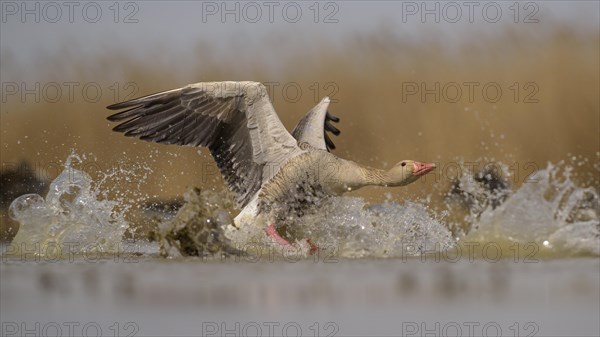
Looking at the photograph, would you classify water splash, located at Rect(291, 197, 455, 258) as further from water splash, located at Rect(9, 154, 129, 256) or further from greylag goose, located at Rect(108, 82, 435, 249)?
water splash, located at Rect(9, 154, 129, 256)

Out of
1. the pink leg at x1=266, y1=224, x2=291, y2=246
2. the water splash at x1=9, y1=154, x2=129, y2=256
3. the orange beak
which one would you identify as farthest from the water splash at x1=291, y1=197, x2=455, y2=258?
the water splash at x1=9, y1=154, x2=129, y2=256

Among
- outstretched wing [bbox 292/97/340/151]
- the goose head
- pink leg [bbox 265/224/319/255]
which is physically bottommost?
pink leg [bbox 265/224/319/255]

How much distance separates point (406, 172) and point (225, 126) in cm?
165

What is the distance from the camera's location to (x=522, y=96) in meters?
18.1

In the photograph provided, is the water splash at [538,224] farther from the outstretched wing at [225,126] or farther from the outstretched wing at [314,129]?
the outstretched wing at [225,126]

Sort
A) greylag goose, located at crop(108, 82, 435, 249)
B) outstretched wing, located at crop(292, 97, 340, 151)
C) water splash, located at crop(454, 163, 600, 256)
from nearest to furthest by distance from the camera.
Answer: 1. water splash, located at crop(454, 163, 600, 256)
2. greylag goose, located at crop(108, 82, 435, 249)
3. outstretched wing, located at crop(292, 97, 340, 151)

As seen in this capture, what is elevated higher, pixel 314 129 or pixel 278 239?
pixel 314 129

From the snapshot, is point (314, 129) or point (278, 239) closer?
point (278, 239)

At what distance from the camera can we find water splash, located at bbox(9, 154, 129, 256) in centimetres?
1149

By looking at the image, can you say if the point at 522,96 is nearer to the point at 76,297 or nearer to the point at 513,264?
the point at 513,264

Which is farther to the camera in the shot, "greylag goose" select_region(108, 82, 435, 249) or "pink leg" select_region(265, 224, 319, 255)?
"greylag goose" select_region(108, 82, 435, 249)

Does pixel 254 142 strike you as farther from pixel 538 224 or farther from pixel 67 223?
pixel 538 224

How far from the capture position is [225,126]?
1179 centimetres

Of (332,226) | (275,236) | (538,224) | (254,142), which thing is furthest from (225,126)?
(538,224)
